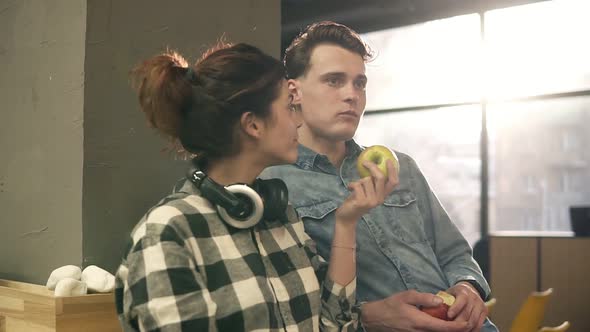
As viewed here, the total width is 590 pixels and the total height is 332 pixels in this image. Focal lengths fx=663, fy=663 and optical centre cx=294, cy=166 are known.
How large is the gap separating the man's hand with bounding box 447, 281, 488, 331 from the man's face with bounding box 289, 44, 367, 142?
1.13 feet

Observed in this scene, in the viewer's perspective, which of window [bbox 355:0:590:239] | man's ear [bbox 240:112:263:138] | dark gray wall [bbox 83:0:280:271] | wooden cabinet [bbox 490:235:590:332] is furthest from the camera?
window [bbox 355:0:590:239]

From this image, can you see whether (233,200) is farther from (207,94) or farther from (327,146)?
(327,146)

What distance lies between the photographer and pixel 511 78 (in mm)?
3627

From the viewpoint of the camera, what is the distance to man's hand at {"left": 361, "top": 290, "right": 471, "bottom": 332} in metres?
1.09

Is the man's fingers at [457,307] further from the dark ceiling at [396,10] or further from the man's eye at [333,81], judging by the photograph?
the dark ceiling at [396,10]

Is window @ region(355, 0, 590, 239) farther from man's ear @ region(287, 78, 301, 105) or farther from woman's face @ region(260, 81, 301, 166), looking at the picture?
woman's face @ region(260, 81, 301, 166)

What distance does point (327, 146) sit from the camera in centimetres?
121

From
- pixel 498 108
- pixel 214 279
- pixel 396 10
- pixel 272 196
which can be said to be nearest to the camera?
pixel 214 279

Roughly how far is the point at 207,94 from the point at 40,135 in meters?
0.51

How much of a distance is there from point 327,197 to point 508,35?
2796 mm

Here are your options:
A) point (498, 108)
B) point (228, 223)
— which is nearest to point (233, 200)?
point (228, 223)

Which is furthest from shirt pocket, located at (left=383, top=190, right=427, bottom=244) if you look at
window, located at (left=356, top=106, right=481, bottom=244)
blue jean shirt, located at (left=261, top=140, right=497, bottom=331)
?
window, located at (left=356, top=106, right=481, bottom=244)

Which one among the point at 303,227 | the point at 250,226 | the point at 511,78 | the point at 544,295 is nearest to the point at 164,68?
the point at 250,226

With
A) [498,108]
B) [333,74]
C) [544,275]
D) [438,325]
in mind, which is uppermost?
[498,108]
